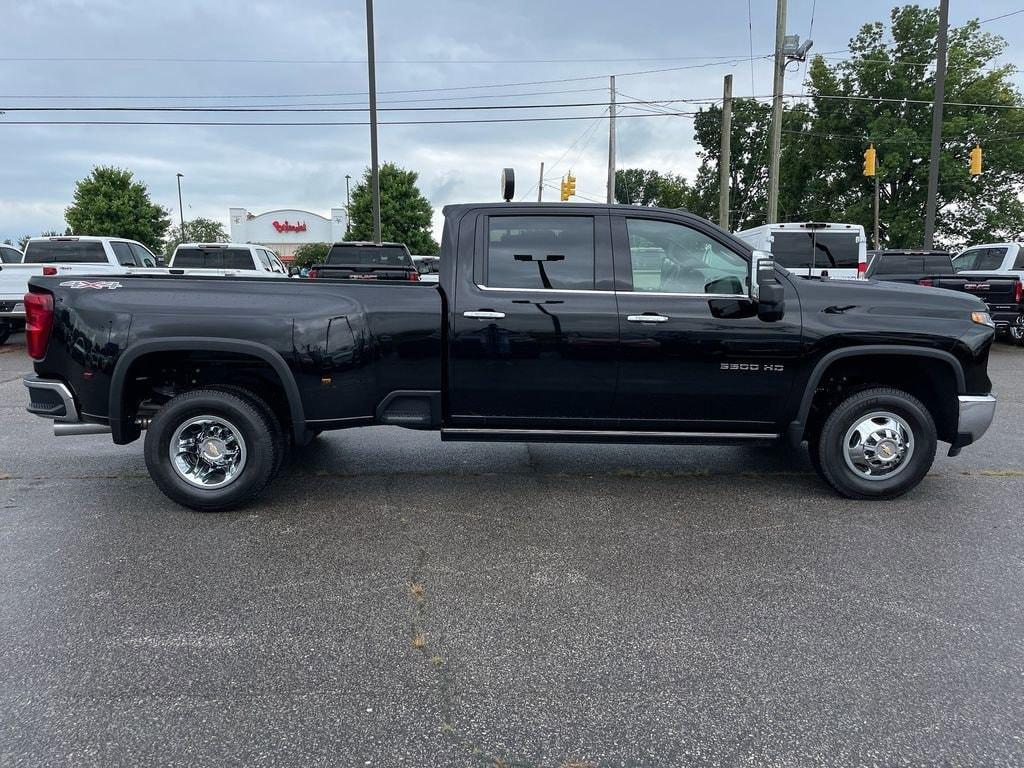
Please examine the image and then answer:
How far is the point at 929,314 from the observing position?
193 inches

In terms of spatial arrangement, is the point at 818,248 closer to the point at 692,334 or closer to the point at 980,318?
the point at 980,318

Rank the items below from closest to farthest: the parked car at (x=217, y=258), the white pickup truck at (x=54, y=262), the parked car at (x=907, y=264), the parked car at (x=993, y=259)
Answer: the white pickup truck at (x=54, y=262) < the parked car at (x=907, y=264) < the parked car at (x=217, y=258) < the parked car at (x=993, y=259)

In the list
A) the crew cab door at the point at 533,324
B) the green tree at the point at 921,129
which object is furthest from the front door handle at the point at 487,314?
the green tree at the point at 921,129

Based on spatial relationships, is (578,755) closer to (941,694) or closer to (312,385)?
(941,694)

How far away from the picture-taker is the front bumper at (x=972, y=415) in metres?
4.95

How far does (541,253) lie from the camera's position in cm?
495

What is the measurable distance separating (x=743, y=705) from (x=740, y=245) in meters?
3.05

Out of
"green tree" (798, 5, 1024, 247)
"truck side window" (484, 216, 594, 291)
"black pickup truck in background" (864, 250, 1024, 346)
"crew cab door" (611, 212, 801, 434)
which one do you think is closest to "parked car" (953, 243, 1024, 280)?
"black pickup truck in background" (864, 250, 1024, 346)

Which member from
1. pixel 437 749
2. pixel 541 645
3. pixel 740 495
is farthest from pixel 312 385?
pixel 740 495

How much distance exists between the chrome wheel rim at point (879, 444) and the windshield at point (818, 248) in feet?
26.1

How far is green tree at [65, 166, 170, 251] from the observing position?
44844 millimetres

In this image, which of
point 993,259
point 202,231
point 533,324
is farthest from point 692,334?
point 202,231

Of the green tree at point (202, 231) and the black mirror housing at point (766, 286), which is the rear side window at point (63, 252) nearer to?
the black mirror housing at point (766, 286)

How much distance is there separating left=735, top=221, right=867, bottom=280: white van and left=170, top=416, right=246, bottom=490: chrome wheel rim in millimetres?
9938
